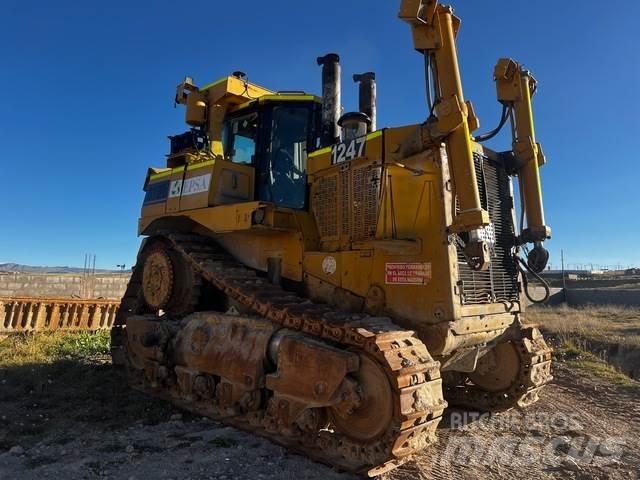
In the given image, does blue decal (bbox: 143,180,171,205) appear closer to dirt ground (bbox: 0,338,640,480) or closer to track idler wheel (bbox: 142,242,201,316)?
track idler wheel (bbox: 142,242,201,316)

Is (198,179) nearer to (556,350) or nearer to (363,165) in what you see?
(363,165)

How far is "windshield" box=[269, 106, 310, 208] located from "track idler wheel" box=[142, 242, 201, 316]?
5.66 ft

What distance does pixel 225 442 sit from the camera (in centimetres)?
554

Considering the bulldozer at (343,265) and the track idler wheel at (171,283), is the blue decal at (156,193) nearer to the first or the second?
the bulldozer at (343,265)

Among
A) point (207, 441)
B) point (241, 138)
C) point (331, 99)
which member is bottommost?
point (207, 441)

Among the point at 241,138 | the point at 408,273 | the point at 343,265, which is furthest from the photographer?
the point at 241,138

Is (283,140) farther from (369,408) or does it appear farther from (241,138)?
(369,408)

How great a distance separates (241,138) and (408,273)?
385cm

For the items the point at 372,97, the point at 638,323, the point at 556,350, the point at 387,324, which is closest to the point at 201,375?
the point at 387,324

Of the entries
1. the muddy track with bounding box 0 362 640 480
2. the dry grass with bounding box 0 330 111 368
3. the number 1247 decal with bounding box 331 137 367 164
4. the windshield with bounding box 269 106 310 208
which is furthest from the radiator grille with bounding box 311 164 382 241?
the dry grass with bounding box 0 330 111 368

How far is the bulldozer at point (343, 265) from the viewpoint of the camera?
490cm

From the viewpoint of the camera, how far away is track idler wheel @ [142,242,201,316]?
7285 mm

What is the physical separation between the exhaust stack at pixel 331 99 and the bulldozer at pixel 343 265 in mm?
21

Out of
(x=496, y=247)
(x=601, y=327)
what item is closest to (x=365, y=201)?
(x=496, y=247)
